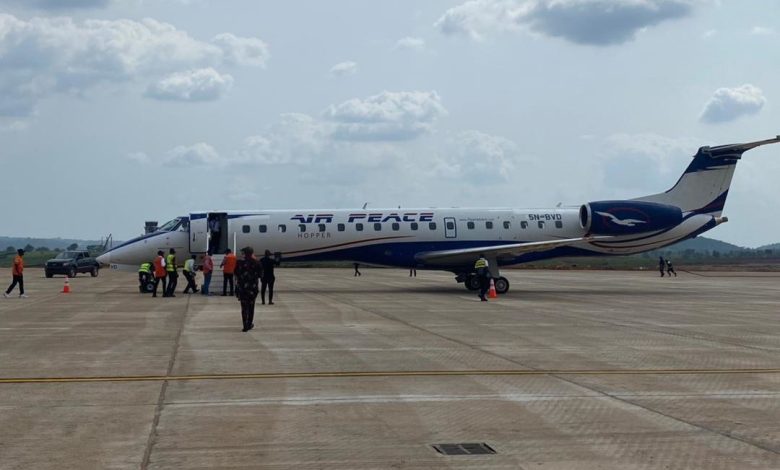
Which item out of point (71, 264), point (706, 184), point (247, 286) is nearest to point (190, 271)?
point (247, 286)

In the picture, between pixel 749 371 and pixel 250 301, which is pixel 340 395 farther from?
pixel 250 301

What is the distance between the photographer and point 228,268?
29.1 meters

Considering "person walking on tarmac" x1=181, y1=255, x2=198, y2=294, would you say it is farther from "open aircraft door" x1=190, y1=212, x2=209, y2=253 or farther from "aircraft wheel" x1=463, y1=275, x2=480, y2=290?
"aircraft wheel" x1=463, y1=275, x2=480, y2=290

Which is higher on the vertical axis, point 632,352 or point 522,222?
point 522,222

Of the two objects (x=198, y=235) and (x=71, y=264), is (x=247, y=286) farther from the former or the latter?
(x=71, y=264)

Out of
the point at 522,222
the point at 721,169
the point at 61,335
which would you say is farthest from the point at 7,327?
the point at 721,169

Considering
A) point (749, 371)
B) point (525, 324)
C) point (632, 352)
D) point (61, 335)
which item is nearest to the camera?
point (749, 371)

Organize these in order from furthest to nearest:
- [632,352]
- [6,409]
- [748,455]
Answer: [632,352] < [6,409] < [748,455]

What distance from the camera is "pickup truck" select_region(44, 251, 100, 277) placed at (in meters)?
51.5

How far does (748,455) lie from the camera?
290 inches

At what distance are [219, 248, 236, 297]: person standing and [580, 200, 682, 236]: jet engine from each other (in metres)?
13.4

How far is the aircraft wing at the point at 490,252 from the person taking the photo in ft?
104

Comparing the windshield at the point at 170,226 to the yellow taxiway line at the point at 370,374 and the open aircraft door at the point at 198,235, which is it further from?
the yellow taxiway line at the point at 370,374

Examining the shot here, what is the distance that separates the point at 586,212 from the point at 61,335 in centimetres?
2162
